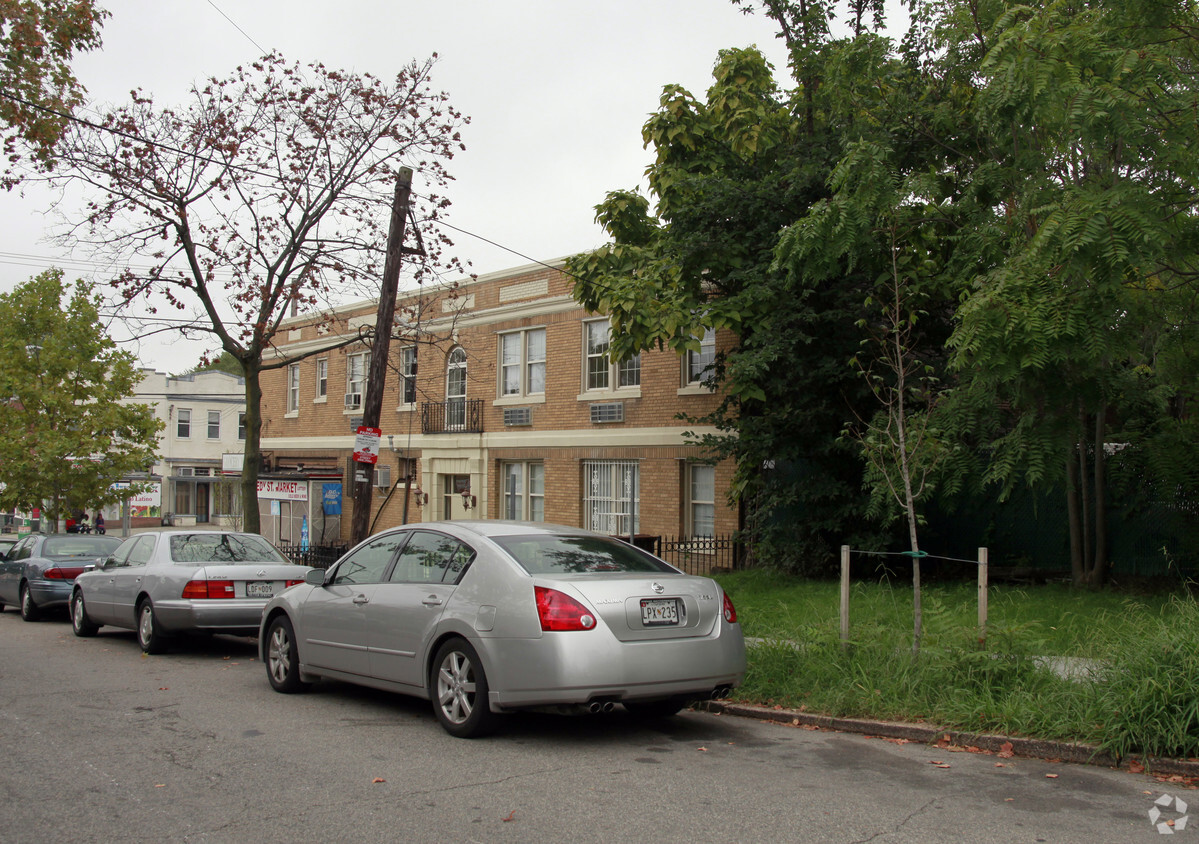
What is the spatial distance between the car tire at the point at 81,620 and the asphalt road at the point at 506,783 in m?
5.52

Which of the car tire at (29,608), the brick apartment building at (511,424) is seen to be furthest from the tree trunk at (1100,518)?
the car tire at (29,608)

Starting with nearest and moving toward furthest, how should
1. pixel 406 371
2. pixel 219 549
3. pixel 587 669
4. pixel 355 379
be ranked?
pixel 587 669
pixel 219 549
pixel 406 371
pixel 355 379

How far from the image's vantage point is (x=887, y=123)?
1405cm

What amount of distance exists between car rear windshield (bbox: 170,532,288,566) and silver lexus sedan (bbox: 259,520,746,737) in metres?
4.33

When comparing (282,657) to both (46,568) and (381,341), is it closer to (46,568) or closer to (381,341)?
(381,341)

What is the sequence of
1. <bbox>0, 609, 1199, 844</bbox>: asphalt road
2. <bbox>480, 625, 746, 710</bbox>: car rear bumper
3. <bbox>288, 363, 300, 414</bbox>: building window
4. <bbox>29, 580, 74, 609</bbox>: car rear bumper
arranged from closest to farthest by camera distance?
<bbox>0, 609, 1199, 844</bbox>: asphalt road → <bbox>480, 625, 746, 710</bbox>: car rear bumper → <bbox>29, 580, 74, 609</bbox>: car rear bumper → <bbox>288, 363, 300, 414</bbox>: building window

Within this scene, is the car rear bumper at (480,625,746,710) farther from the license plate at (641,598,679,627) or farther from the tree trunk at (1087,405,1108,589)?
the tree trunk at (1087,405,1108,589)

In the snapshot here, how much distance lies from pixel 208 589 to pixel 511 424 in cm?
1352

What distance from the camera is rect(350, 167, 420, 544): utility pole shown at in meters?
14.9

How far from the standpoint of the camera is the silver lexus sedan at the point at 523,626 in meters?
6.37

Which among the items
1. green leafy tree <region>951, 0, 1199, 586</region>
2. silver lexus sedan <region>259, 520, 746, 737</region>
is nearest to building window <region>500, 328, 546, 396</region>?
green leafy tree <region>951, 0, 1199, 586</region>

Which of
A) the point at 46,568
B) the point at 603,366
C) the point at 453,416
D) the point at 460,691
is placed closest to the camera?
the point at 460,691

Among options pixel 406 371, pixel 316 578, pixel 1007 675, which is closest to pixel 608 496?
pixel 406 371

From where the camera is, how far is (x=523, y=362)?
79.7 feet
